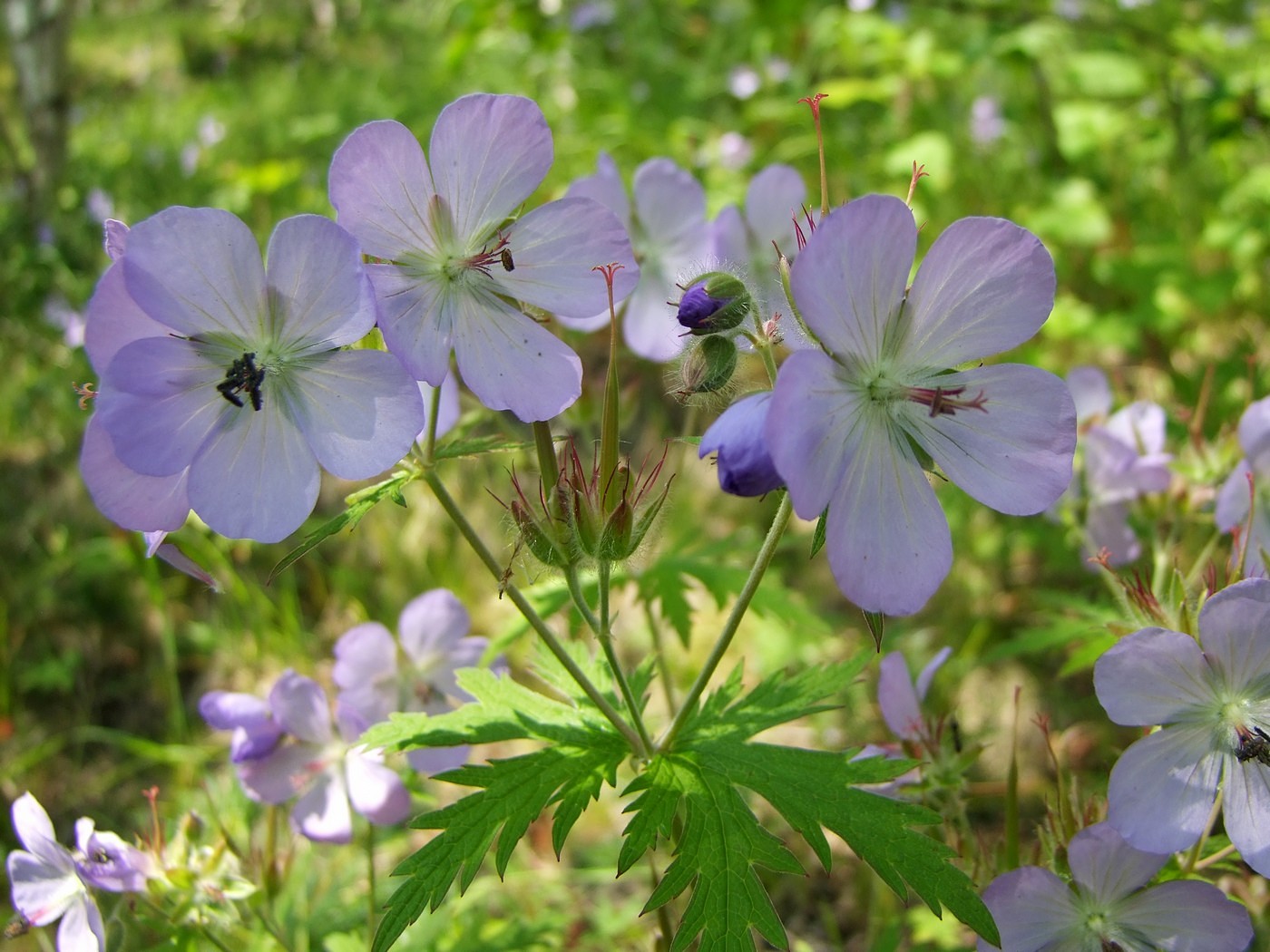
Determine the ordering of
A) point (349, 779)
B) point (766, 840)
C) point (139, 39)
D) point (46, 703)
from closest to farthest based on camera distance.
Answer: point (766, 840), point (349, 779), point (46, 703), point (139, 39)

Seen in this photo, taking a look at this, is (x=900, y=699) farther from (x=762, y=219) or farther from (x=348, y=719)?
(x=762, y=219)

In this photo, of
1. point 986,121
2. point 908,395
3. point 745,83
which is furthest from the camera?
point 745,83

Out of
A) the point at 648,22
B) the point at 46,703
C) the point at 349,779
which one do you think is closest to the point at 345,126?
the point at 648,22

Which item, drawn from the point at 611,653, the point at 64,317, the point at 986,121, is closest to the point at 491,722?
the point at 611,653

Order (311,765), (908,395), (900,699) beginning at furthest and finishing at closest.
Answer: (311,765), (900,699), (908,395)

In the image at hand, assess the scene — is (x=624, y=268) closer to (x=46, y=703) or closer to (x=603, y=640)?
(x=603, y=640)

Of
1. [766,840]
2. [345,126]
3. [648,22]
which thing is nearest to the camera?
[766,840]

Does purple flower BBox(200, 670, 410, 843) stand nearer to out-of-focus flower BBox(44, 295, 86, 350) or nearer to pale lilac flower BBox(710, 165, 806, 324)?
pale lilac flower BBox(710, 165, 806, 324)
